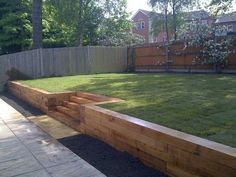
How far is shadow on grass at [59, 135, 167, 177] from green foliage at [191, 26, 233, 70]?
8.09 meters

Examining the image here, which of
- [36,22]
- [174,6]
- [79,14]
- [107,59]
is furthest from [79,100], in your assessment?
[174,6]

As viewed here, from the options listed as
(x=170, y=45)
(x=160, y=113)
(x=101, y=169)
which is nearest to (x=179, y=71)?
(x=170, y=45)

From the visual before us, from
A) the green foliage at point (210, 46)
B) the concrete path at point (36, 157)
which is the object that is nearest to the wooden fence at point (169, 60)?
the green foliage at point (210, 46)

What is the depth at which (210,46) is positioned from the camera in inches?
495

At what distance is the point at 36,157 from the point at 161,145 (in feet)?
6.59

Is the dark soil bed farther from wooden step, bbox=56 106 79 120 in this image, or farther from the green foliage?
the green foliage

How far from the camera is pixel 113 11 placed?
32562 mm

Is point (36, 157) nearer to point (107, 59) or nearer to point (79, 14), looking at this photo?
point (107, 59)

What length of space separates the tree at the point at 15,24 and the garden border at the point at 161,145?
67.8ft

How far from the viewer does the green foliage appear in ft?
39.5

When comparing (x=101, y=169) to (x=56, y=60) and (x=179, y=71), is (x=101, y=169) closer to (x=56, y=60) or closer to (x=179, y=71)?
(x=179, y=71)

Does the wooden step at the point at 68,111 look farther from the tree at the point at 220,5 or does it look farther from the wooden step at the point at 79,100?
the tree at the point at 220,5

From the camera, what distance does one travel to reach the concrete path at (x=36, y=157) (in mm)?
4112

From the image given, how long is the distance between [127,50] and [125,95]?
12200 mm
